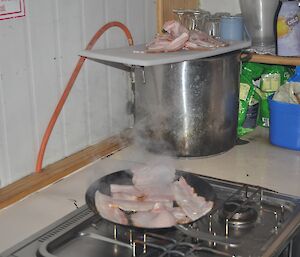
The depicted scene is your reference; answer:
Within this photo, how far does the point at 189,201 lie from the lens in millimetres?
1245

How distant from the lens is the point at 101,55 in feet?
4.80

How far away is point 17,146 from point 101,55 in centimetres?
32

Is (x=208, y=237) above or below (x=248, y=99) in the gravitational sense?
below

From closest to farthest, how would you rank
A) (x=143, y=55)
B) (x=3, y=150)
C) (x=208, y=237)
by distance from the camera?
(x=208, y=237)
(x=3, y=150)
(x=143, y=55)

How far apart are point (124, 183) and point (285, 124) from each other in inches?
21.7

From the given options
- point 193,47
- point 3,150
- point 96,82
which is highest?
point 193,47

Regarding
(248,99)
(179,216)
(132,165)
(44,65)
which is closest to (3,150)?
(44,65)

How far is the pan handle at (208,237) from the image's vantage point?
1.13 m

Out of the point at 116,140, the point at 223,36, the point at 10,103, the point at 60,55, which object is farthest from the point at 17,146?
the point at 223,36

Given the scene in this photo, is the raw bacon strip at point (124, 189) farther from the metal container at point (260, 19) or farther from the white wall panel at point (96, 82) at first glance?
the metal container at point (260, 19)

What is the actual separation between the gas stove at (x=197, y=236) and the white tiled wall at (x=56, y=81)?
0.84 ft

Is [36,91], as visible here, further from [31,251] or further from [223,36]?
[223,36]

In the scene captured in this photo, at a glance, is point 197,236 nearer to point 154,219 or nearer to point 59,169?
point 154,219

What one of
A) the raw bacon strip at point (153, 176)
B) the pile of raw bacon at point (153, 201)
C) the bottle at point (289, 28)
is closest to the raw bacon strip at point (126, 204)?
the pile of raw bacon at point (153, 201)
